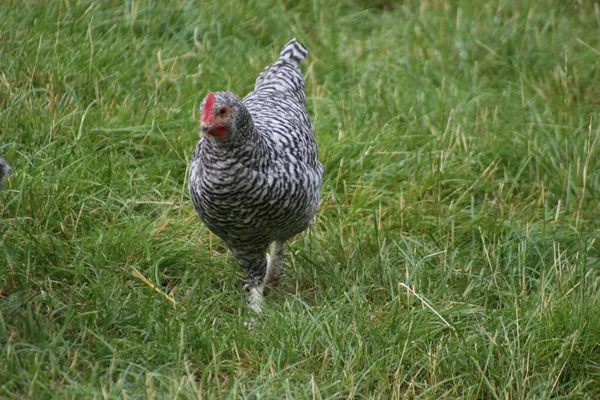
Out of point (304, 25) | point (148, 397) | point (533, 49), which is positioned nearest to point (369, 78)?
point (304, 25)

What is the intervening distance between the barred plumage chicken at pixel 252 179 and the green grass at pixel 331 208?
14.2 inches

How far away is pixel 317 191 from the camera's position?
435cm

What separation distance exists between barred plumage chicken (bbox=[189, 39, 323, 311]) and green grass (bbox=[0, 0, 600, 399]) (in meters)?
0.36

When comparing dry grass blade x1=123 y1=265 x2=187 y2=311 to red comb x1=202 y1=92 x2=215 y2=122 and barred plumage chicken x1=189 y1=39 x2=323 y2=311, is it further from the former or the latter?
red comb x1=202 y1=92 x2=215 y2=122

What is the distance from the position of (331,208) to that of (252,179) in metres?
1.38

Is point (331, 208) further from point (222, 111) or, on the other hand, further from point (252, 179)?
point (222, 111)

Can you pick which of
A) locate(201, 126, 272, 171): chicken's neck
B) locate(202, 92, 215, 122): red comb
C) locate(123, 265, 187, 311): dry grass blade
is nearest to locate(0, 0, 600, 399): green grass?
locate(123, 265, 187, 311): dry grass blade

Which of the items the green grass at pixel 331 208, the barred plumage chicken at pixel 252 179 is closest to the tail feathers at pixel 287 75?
the barred plumage chicken at pixel 252 179

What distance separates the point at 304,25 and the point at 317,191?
2.88 metres

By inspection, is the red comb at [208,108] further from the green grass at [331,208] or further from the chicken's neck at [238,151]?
the green grass at [331,208]

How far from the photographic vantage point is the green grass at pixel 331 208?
3771mm

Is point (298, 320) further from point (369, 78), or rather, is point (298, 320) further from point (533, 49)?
point (533, 49)

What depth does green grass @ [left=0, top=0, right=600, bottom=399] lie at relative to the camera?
148 inches

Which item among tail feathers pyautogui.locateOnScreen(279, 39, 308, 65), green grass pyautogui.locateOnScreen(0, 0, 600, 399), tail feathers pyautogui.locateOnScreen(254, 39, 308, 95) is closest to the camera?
green grass pyautogui.locateOnScreen(0, 0, 600, 399)
